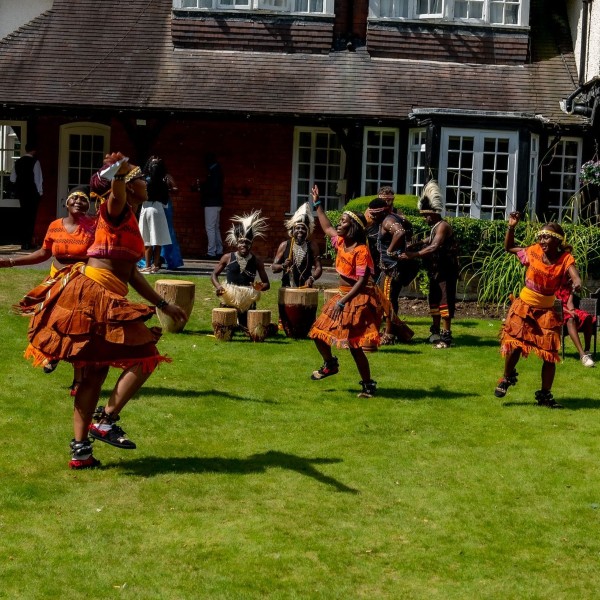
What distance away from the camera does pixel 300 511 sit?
26.0 ft

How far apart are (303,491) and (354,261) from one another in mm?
3461

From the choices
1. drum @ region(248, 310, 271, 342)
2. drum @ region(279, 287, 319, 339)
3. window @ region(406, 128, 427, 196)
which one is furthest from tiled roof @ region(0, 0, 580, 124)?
drum @ region(248, 310, 271, 342)

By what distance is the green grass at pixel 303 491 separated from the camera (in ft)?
22.3

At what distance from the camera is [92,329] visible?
8305 millimetres

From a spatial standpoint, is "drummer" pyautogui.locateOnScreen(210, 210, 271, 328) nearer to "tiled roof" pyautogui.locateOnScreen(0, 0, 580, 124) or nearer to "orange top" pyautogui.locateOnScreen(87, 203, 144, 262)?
"orange top" pyautogui.locateOnScreen(87, 203, 144, 262)

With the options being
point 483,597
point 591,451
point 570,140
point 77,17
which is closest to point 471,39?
point 570,140

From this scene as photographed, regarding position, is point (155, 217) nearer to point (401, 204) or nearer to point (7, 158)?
point (401, 204)

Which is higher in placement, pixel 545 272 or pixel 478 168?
pixel 478 168

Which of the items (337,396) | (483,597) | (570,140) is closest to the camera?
(483,597)

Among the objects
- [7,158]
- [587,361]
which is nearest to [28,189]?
[7,158]

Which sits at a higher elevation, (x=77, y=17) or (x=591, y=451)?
(x=77, y=17)

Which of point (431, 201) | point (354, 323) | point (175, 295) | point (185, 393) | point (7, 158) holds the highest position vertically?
point (7, 158)

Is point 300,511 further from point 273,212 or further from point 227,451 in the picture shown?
point 273,212

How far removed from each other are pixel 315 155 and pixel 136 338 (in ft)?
49.9
